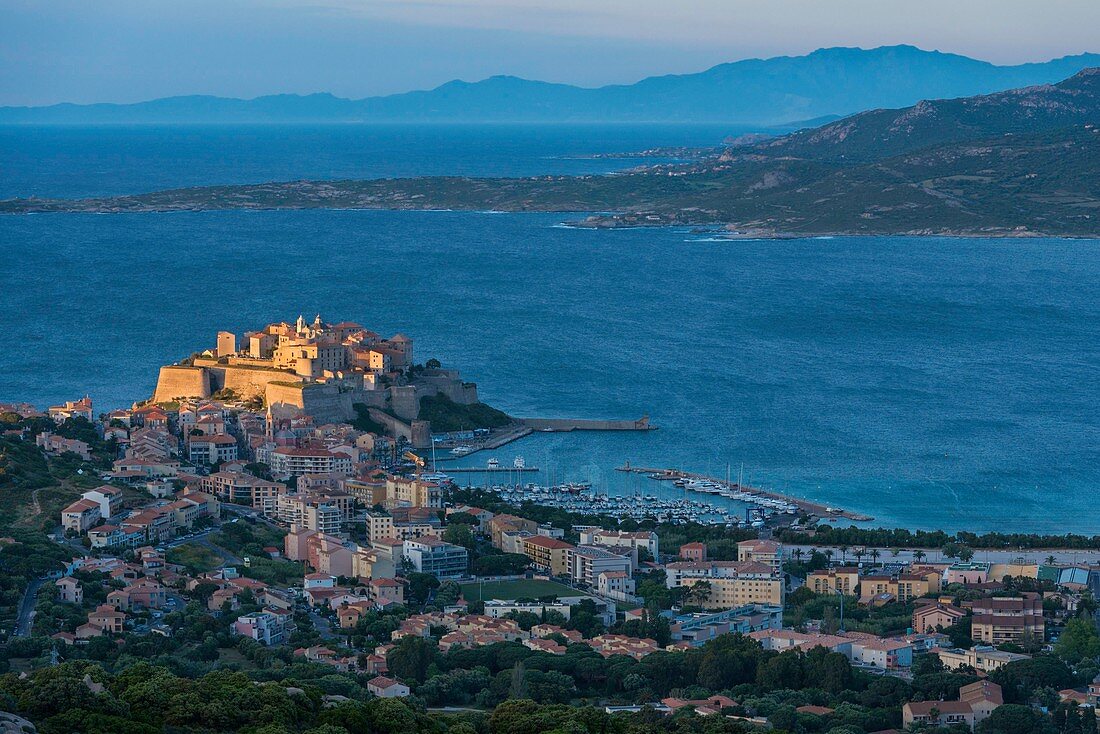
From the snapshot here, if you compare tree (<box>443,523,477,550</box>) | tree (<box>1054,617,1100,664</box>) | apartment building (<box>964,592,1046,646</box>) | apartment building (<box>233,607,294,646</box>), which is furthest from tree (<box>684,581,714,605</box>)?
apartment building (<box>233,607,294,646</box>)

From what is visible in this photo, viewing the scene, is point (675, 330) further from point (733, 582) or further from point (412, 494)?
point (733, 582)

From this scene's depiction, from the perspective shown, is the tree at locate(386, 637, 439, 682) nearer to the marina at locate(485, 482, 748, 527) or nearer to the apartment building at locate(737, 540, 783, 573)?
the apartment building at locate(737, 540, 783, 573)

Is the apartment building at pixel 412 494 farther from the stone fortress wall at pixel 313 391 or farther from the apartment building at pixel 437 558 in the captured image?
the stone fortress wall at pixel 313 391

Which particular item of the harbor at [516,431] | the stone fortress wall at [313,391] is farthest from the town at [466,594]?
the harbor at [516,431]

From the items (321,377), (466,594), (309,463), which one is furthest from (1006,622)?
(321,377)

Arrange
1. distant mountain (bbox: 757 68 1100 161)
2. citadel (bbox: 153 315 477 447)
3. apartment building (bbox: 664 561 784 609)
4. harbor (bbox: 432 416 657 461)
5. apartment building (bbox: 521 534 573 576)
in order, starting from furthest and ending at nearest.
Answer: distant mountain (bbox: 757 68 1100 161)
harbor (bbox: 432 416 657 461)
citadel (bbox: 153 315 477 447)
apartment building (bbox: 521 534 573 576)
apartment building (bbox: 664 561 784 609)
